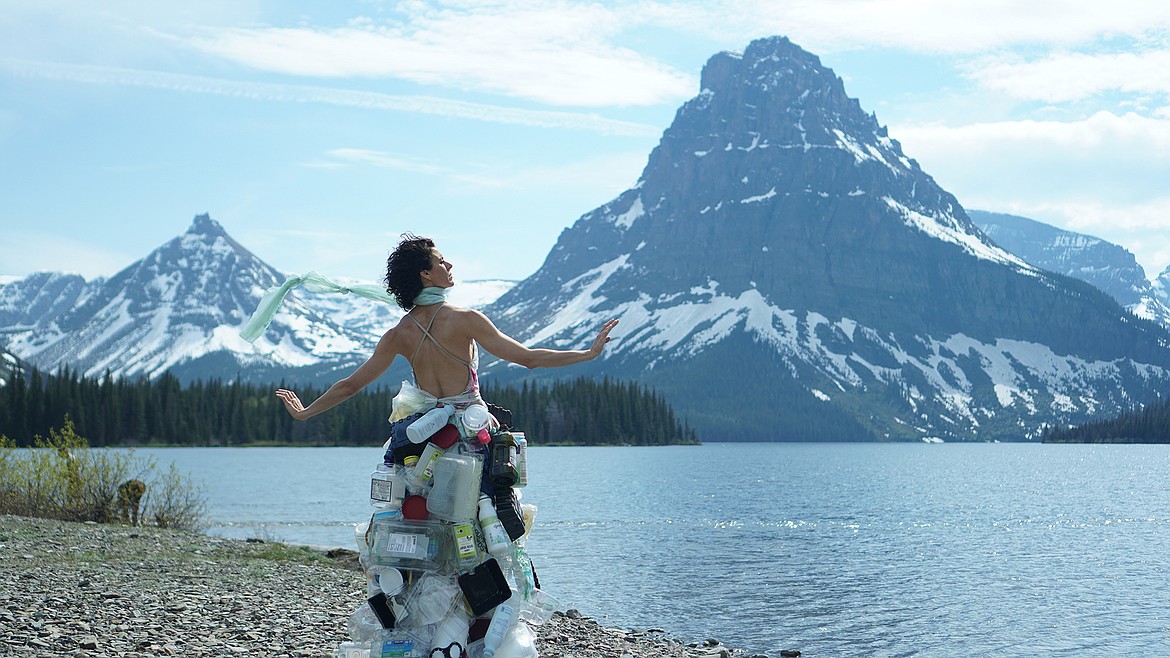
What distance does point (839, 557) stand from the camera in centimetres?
4550

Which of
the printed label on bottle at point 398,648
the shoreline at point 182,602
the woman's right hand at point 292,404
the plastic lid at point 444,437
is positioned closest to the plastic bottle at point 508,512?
the plastic lid at point 444,437

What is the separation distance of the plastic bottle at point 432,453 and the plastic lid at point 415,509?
0.13 meters

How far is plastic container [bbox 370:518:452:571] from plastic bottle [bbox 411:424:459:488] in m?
0.37

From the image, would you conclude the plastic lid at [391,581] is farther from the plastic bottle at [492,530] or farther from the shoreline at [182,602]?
the shoreline at [182,602]

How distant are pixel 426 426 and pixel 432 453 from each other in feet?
0.78

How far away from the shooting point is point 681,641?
25.1 meters

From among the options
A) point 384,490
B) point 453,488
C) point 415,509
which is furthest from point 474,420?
point 384,490

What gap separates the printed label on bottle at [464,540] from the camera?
934cm

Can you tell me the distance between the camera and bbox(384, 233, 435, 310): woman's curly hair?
10211 millimetres

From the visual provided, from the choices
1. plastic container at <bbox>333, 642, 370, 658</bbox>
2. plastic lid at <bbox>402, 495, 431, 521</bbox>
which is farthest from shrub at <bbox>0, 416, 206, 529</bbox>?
plastic lid at <bbox>402, 495, 431, 521</bbox>

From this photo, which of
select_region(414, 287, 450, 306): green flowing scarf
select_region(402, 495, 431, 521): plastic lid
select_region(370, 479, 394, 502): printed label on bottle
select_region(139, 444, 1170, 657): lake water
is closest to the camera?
select_region(402, 495, 431, 521): plastic lid

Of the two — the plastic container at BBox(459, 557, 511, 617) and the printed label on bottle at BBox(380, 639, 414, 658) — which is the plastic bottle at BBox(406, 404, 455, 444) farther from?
the printed label on bottle at BBox(380, 639, 414, 658)

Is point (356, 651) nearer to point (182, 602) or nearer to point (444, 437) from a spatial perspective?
point (444, 437)

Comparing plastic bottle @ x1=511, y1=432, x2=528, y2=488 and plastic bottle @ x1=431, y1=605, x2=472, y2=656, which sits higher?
plastic bottle @ x1=511, y1=432, x2=528, y2=488
